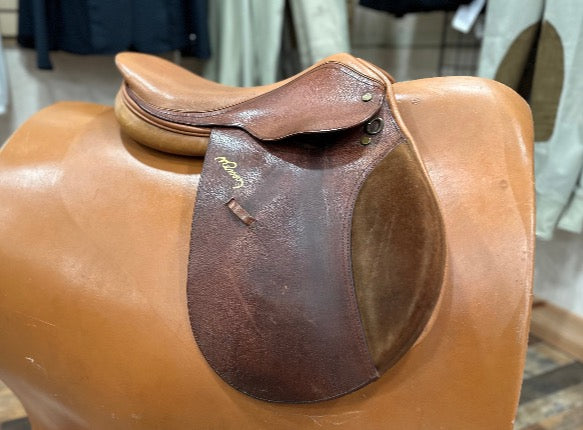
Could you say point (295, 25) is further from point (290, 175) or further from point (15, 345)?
point (15, 345)

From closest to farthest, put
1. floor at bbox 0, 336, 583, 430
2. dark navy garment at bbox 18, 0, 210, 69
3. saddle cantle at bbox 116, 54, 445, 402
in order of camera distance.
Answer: saddle cantle at bbox 116, 54, 445, 402, floor at bbox 0, 336, 583, 430, dark navy garment at bbox 18, 0, 210, 69

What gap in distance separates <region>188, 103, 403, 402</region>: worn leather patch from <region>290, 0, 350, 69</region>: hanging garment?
31.4 inches

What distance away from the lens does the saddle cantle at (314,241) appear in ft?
1.41

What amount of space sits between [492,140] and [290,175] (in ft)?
0.71

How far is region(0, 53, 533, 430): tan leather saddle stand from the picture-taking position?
445 mm

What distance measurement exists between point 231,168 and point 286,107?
0.09 meters

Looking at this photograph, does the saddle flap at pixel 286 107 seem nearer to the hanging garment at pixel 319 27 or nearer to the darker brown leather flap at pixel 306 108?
the darker brown leather flap at pixel 306 108

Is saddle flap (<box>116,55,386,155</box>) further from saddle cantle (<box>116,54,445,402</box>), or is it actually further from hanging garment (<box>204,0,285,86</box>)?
hanging garment (<box>204,0,285,86</box>)

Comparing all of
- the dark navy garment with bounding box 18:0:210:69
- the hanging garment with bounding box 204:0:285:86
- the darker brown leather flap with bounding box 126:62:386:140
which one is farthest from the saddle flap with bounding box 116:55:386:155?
→ the hanging garment with bounding box 204:0:285:86

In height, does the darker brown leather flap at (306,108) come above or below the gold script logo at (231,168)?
above

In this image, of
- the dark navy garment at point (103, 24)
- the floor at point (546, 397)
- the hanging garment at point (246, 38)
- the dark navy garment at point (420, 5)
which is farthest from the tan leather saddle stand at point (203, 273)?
the dark navy garment at point (420, 5)

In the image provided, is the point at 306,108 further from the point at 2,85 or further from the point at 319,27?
the point at 2,85

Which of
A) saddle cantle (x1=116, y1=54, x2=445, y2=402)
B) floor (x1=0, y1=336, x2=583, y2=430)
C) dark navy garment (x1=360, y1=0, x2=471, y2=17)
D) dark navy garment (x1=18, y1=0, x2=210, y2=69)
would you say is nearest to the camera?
saddle cantle (x1=116, y1=54, x2=445, y2=402)

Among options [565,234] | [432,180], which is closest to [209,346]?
[432,180]
